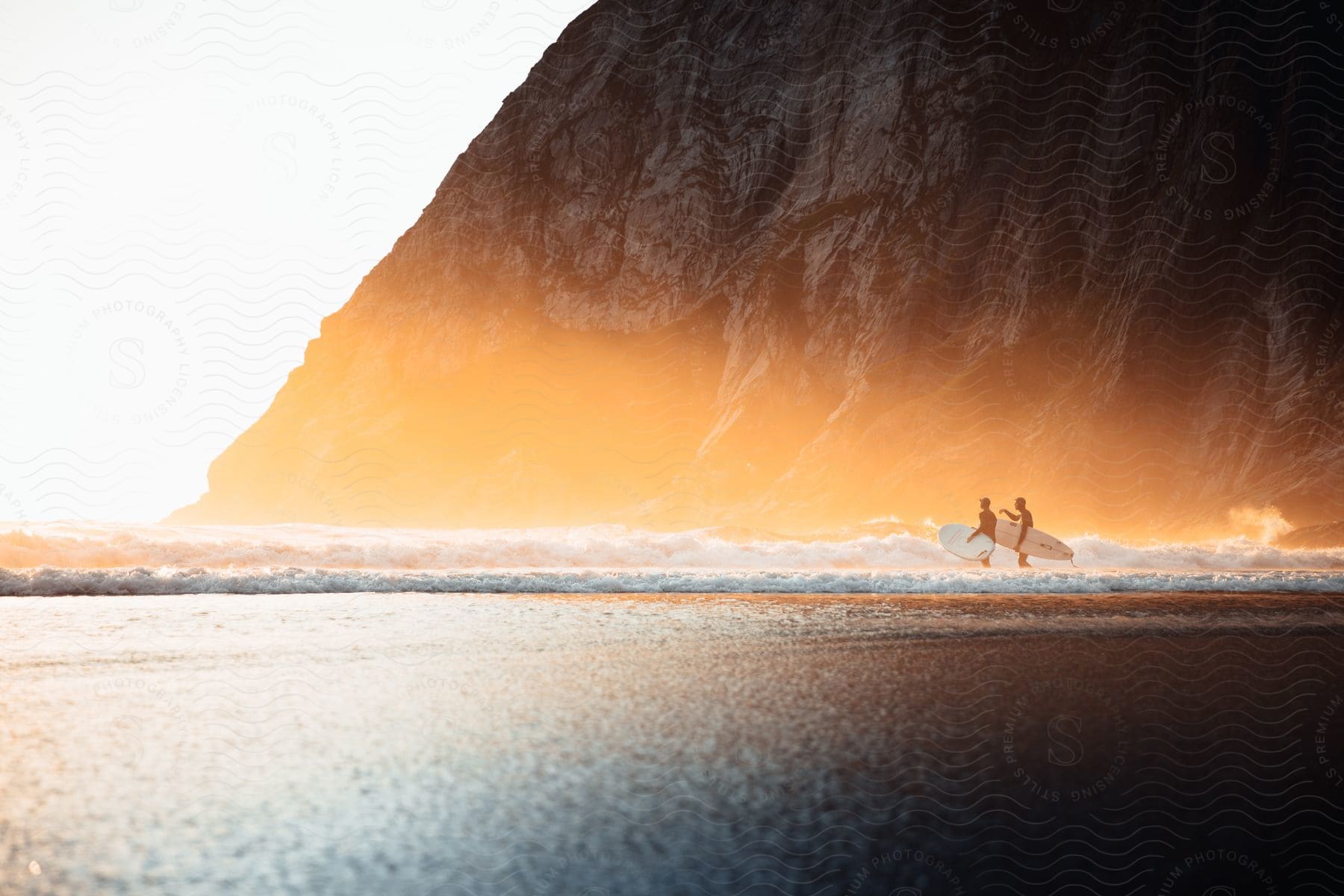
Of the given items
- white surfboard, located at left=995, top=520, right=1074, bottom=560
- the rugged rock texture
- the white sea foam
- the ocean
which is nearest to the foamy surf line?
the white sea foam

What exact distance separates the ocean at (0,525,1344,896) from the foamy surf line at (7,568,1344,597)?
8.55 ft

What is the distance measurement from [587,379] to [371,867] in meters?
39.1

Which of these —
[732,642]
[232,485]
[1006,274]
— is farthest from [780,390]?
[232,485]

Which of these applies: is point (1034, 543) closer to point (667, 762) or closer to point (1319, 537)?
point (1319, 537)

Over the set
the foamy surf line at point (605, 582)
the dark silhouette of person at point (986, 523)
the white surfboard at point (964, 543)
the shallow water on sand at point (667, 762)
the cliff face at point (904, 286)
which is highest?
the cliff face at point (904, 286)

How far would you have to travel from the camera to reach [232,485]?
54.2 m

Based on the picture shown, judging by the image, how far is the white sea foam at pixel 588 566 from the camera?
46.8 feet

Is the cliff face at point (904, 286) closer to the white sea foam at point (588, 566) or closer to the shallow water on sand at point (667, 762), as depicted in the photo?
the white sea foam at point (588, 566)

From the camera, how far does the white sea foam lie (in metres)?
14.3

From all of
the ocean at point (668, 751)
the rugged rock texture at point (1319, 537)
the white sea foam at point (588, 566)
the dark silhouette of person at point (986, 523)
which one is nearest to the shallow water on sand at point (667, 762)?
the ocean at point (668, 751)

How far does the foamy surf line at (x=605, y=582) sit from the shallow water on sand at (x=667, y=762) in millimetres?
4656

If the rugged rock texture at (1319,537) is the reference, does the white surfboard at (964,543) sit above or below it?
below

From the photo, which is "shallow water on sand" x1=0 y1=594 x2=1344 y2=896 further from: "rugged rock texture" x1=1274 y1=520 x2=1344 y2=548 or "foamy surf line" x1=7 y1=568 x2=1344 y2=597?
"rugged rock texture" x1=1274 y1=520 x2=1344 y2=548

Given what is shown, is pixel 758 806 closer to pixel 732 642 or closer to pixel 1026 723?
pixel 1026 723
